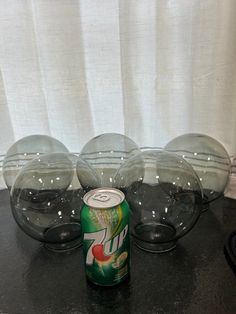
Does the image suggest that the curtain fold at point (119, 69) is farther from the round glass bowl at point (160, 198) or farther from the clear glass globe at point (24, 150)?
the round glass bowl at point (160, 198)

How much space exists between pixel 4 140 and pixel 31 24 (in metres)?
0.30

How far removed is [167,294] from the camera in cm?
58

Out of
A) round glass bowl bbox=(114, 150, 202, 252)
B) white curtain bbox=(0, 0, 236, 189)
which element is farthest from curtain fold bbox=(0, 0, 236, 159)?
round glass bowl bbox=(114, 150, 202, 252)

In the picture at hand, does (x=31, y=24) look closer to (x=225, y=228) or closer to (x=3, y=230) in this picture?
(x=3, y=230)

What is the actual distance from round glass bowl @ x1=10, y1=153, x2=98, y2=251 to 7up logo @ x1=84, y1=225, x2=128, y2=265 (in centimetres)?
15

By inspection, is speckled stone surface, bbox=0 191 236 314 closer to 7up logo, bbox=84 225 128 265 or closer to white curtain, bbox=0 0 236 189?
7up logo, bbox=84 225 128 265

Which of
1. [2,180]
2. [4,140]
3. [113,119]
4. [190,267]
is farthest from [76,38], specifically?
[190,267]

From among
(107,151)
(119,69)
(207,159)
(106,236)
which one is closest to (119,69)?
(119,69)

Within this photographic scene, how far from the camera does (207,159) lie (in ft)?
2.70

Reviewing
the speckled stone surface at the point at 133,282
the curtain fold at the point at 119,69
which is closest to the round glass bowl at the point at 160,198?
the speckled stone surface at the point at 133,282

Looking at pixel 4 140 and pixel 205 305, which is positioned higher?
pixel 4 140

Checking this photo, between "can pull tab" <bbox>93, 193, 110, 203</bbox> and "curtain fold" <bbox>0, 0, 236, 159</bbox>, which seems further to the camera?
"curtain fold" <bbox>0, 0, 236, 159</bbox>

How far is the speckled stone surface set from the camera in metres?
0.56

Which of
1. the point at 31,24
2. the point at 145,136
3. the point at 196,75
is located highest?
the point at 31,24
